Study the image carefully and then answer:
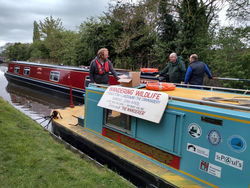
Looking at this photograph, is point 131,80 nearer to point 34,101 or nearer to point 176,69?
point 176,69

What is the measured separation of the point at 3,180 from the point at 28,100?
8448 mm

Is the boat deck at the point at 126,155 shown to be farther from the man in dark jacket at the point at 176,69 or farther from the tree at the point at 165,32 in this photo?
the tree at the point at 165,32

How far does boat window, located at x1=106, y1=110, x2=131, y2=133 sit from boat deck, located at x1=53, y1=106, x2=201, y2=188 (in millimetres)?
346

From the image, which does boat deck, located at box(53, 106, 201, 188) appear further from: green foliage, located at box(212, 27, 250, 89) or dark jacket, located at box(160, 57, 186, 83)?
green foliage, located at box(212, 27, 250, 89)

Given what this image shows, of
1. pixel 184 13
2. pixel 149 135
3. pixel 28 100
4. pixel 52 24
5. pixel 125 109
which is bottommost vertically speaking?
pixel 28 100

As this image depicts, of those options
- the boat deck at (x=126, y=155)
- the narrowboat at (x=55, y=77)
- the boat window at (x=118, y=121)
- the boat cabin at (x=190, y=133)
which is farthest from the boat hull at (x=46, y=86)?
the boat cabin at (x=190, y=133)

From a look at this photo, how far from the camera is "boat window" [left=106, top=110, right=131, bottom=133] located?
3.48m

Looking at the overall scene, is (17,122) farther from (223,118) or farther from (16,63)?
(16,63)

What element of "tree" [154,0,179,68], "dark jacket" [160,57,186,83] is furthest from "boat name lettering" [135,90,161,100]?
"tree" [154,0,179,68]

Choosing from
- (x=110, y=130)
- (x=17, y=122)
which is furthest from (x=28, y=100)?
(x=110, y=130)

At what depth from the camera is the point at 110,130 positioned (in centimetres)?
383

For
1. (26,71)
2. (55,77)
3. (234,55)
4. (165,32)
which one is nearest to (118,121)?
(234,55)

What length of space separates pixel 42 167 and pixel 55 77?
28.2 feet

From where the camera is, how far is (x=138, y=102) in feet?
9.97
